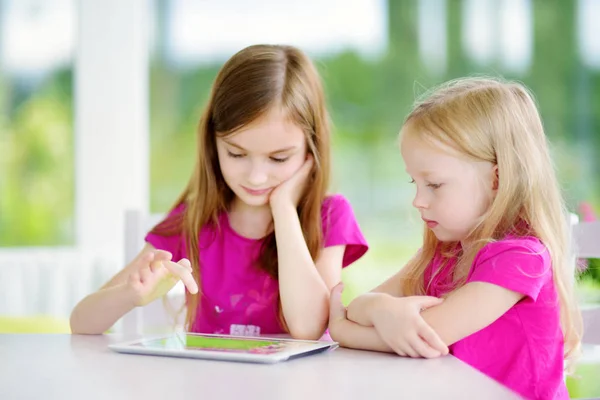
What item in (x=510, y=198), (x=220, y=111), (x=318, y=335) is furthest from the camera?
(x=220, y=111)

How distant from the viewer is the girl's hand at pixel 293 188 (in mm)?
1430

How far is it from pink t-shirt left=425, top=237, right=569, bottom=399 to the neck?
1.73ft

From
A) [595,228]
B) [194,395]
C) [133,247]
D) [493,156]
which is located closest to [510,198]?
[493,156]

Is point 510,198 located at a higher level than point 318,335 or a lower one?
higher

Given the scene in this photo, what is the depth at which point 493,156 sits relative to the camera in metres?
1.15

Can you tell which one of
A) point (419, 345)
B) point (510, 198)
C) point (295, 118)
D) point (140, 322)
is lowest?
point (140, 322)

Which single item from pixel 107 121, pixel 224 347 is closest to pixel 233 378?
pixel 224 347

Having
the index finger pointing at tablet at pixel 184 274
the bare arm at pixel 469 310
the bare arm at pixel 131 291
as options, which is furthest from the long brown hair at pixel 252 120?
the bare arm at pixel 469 310

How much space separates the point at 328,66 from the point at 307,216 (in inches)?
96.6

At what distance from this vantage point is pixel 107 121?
2850 mm

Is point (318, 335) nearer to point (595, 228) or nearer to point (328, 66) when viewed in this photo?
point (595, 228)

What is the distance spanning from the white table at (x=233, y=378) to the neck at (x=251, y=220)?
58 centimetres

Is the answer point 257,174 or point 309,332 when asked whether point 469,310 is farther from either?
point 257,174

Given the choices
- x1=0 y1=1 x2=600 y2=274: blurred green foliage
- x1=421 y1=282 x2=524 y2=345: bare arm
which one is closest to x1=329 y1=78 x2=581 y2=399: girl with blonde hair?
x1=421 y1=282 x2=524 y2=345: bare arm
